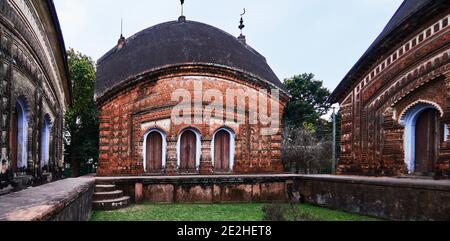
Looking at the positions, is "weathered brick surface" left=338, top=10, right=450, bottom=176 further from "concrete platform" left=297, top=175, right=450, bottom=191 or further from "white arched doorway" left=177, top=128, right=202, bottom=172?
"white arched doorway" left=177, top=128, right=202, bottom=172

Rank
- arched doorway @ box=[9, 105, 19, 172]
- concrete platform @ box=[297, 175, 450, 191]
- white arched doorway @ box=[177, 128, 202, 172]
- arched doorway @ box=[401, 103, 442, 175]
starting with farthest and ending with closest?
1. white arched doorway @ box=[177, 128, 202, 172]
2. arched doorway @ box=[401, 103, 442, 175]
3. concrete platform @ box=[297, 175, 450, 191]
4. arched doorway @ box=[9, 105, 19, 172]

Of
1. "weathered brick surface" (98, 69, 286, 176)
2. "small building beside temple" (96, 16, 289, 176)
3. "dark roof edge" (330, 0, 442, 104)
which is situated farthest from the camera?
"small building beside temple" (96, 16, 289, 176)

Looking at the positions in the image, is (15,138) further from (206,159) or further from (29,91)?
(206,159)

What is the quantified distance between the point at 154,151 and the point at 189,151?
1.38 metres

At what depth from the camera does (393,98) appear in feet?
35.9

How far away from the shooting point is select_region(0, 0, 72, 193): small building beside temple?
5.41 meters

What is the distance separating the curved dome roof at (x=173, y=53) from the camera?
1498 cm

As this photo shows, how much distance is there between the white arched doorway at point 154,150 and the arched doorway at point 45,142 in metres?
5.48

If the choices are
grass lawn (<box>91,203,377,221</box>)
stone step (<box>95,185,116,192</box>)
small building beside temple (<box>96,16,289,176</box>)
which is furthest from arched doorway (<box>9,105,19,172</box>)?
small building beside temple (<box>96,16,289,176</box>)

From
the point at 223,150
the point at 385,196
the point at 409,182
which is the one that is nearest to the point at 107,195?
the point at 223,150

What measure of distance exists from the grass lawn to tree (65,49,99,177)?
1432 cm

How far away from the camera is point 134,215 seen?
880 centimetres
